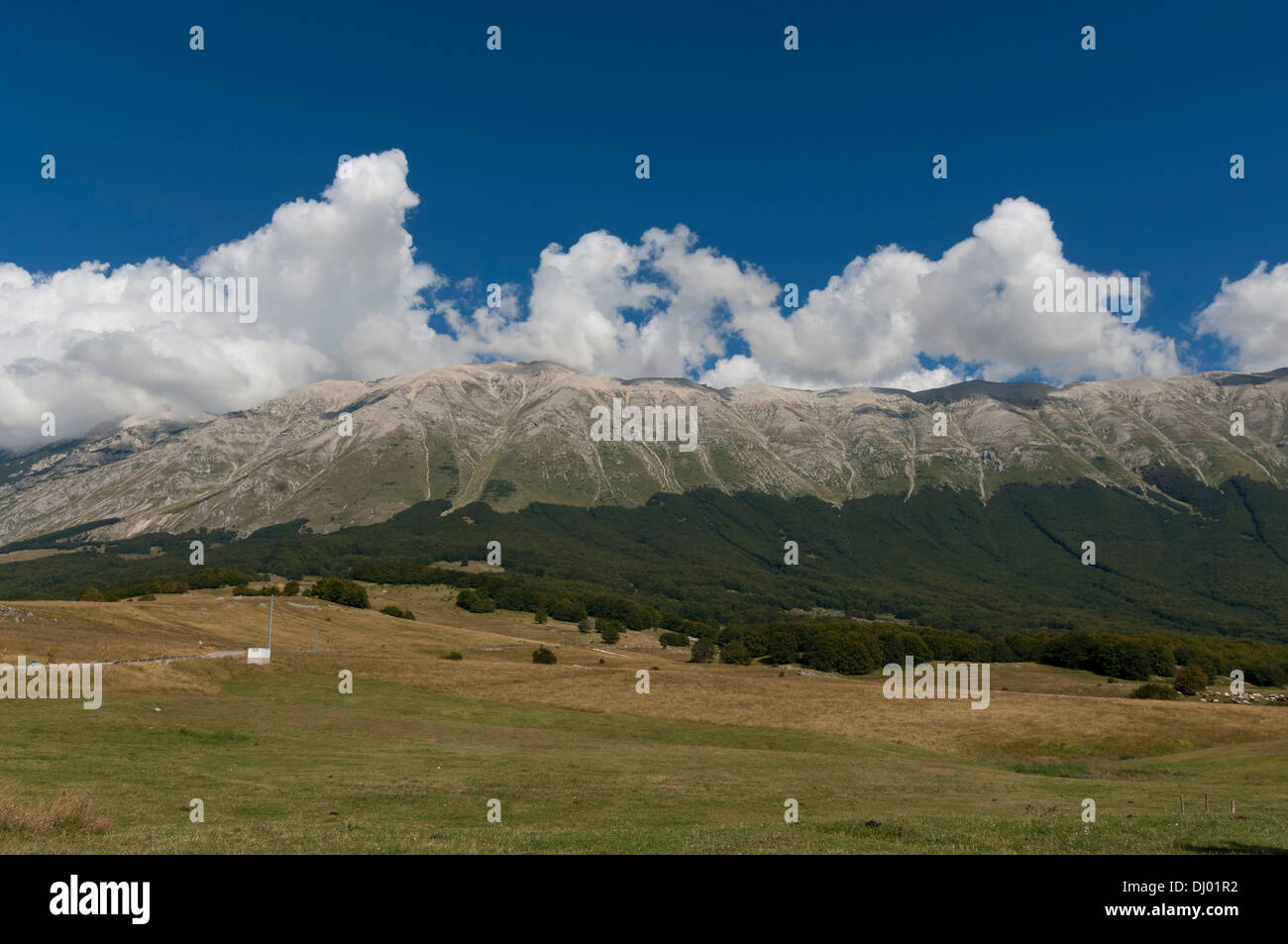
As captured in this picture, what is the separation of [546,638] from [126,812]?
159m

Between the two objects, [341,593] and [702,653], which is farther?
[341,593]

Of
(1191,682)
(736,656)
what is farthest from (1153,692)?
(736,656)

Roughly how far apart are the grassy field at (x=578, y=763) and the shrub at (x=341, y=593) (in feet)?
231

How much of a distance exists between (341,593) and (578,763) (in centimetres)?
15545

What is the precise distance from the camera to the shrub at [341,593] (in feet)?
611

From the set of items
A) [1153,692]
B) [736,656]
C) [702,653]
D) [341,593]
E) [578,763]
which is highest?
[341,593]

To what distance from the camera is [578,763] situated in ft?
156

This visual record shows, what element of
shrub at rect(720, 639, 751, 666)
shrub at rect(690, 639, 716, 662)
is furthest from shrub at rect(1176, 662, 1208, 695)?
shrub at rect(690, 639, 716, 662)

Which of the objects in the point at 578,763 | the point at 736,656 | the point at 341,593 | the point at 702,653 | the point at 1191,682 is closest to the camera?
the point at 578,763

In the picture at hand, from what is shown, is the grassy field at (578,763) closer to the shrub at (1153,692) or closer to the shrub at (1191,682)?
the shrub at (1153,692)

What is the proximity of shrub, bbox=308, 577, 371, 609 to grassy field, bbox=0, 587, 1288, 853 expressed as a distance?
70273mm

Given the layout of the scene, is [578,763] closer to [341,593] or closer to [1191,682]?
[1191,682]
